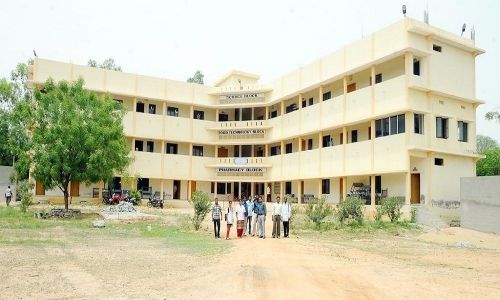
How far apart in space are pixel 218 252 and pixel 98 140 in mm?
13521

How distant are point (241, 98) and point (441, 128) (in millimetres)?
18161

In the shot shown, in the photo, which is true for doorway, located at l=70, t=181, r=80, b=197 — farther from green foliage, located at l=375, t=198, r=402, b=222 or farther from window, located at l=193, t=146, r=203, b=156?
green foliage, located at l=375, t=198, r=402, b=222

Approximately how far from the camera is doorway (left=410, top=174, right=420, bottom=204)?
27.9m

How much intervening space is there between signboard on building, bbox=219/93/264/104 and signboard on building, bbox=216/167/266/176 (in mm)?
5715

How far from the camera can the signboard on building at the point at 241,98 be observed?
41375 millimetres

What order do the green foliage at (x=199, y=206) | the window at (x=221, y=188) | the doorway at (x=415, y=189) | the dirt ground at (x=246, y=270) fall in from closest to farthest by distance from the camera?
the dirt ground at (x=246, y=270) → the green foliage at (x=199, y=206) → the doorway at (x=415, y=189) → the window at (x=221, y=188)

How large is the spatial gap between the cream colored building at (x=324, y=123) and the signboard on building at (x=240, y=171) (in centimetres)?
9

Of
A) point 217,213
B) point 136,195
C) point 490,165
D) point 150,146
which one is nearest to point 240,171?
point 150,146

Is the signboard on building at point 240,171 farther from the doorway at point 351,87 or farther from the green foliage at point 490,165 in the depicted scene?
the green foliage at point 490,165

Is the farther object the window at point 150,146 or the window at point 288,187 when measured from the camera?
the window at point 150,146

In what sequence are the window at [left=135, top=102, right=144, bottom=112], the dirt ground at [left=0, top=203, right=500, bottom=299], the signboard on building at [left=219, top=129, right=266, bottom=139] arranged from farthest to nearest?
the signboard on building at [left=219, top=129, right=266, bottom=139]
the window at [left=135, top=102, right=144, bottom=112]
the dirt ground at [left=0, top=203, right=500, bottom=299]

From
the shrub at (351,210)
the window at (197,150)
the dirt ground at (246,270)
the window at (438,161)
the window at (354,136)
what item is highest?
the window at (354,136)

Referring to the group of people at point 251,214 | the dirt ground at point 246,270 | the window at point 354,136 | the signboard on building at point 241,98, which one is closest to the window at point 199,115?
the signboard on building at point 241,98

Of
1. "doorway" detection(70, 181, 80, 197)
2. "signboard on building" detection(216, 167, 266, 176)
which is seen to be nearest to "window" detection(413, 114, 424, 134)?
"signboard on building" detection(216, 167, 266, 176)
